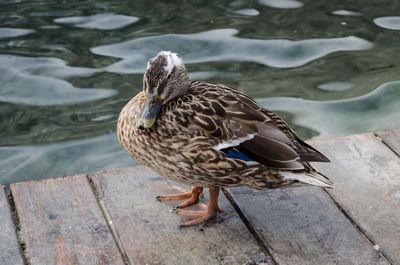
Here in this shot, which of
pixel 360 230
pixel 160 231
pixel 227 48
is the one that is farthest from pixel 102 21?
pixel 360 230

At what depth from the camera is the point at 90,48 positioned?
256 inches

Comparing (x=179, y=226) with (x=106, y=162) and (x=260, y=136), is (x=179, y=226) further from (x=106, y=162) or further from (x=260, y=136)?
(x=106, y=162)

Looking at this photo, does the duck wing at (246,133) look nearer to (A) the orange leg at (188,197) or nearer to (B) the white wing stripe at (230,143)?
(B) the white wing stripe at (230,143)

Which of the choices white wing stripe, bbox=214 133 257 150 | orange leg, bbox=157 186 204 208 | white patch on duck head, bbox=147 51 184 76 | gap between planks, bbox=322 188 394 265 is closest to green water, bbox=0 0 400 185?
orange leg, bbox=157 186 204 208

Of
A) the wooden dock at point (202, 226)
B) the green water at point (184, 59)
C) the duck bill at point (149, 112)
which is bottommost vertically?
the green water at point (184, 59)

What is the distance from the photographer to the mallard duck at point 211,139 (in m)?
3.09

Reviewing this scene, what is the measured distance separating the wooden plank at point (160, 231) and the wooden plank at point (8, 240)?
0.53 m

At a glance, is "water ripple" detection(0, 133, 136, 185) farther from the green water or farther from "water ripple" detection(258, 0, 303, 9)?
"water ripple" detection(258, 0, 303, 9)

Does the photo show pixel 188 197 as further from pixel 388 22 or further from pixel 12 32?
pixel 388 22

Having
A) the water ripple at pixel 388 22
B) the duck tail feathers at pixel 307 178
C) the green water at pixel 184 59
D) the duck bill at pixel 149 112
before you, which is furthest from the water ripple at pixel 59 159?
the water ripple at pixel 388 22

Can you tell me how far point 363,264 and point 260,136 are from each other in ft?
2.77

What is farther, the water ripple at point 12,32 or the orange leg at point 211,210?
the water ripple at point 12,32

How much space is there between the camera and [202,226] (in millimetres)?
3352

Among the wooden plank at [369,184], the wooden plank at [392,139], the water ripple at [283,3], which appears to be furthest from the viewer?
the water ripple at [283,3]
